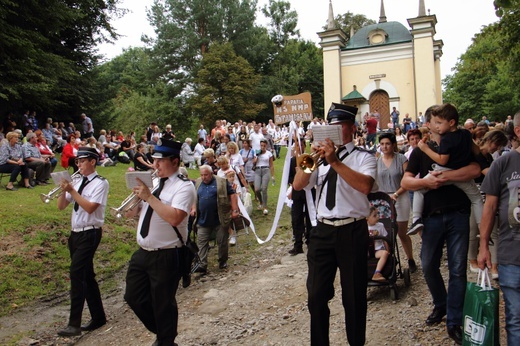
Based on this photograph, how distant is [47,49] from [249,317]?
66.0ft

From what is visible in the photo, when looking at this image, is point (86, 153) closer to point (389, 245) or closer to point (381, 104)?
point (389, 245)

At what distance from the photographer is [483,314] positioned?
12.7 feet

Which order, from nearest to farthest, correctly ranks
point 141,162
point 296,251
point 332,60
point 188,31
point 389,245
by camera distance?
point 389,245, point 296,251, point 141,162, point 332,60, point 188,31

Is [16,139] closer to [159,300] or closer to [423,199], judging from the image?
[159,300]

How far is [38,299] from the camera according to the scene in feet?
25.7

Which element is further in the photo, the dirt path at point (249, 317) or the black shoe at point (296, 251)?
the black shoe at point (296, 251)

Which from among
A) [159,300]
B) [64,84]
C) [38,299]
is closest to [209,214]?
[38,299]

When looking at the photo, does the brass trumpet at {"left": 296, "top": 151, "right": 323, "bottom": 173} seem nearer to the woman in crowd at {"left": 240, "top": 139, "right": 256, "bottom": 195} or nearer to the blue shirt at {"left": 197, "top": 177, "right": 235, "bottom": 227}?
the blue shirt at {"left": 197, "top": 177, "right": 235, "bottom": 227}

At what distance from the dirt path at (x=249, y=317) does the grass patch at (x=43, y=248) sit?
533 millimetres

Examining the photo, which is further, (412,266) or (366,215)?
(412,266)

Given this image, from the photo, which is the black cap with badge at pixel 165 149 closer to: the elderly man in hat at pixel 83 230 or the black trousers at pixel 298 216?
the elderly man in hat at pixel 83 230

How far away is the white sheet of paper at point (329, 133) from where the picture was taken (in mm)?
3814

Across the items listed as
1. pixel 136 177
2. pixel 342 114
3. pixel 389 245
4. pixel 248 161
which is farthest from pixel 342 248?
pixel 248 161

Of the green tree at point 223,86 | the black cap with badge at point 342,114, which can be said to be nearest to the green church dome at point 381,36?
the green tree at point 223,86
